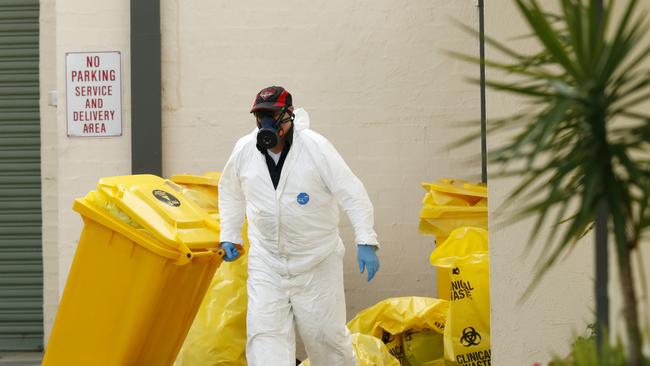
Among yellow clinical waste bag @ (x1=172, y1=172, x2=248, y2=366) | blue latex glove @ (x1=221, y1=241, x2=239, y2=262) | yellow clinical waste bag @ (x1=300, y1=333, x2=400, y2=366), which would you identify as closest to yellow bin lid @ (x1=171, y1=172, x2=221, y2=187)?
yellow clinical waste bag @ (x1=172, y1=172, x2=248, y2=366)

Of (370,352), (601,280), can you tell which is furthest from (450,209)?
(601,280)

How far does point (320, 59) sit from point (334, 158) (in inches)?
93.1

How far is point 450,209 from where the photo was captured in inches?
304

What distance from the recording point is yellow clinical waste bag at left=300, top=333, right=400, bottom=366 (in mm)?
6875

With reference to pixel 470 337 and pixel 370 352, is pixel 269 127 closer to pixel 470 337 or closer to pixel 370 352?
pixel 370 352

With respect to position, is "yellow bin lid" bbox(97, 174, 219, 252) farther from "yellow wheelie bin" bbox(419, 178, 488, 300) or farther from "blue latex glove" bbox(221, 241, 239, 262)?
"yellow wheelie bin" bbox(419, 178, 488, 300)

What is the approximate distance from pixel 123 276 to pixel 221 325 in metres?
1.56

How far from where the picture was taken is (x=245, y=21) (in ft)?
28.5

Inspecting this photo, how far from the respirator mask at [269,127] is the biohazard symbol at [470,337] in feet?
4.79

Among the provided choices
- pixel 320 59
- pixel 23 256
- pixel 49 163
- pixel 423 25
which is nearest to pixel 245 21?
pixel 320 59

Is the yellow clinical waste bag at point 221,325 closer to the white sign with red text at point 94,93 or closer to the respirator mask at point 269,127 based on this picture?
the respirator mask at point 269,127

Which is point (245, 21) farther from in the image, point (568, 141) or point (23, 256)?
point (568, 141)

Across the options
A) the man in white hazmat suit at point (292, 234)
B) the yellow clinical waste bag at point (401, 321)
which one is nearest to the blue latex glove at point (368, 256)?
the man in white hazmat suit at point (292, 234)

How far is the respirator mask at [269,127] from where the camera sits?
6.23 metres
